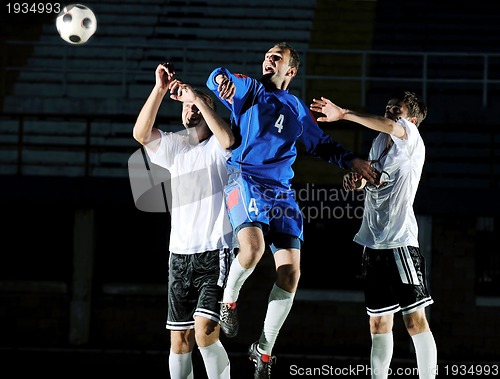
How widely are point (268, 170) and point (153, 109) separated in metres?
1.00

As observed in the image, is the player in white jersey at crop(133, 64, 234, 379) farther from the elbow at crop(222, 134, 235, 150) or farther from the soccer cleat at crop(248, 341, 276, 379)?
the soccer cleat at crop(248, 341, 276, 379)

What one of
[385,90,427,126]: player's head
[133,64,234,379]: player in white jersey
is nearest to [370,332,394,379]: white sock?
[133,64,234,379]: player in white jersey

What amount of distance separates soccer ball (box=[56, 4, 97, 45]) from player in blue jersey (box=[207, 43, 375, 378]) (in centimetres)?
207

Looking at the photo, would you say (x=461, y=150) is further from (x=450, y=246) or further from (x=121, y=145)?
(x=121, y=145)

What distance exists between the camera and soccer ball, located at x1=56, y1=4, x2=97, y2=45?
9102 mm

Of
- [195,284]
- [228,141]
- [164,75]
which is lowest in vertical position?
[195,284]

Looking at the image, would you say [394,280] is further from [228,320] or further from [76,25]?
[76,25]

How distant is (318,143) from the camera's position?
7.99m

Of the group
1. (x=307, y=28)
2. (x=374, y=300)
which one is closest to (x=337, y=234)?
(x=307, y=28)

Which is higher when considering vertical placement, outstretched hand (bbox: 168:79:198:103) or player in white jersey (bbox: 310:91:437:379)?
outstretched hand (bbox: 168:79:198:103)

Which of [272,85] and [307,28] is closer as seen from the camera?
[272,85]

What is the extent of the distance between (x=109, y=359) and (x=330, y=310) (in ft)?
11.5

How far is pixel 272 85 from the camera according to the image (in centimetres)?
785

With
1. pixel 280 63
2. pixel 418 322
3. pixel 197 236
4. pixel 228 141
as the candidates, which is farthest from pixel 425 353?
pixel 280 63
